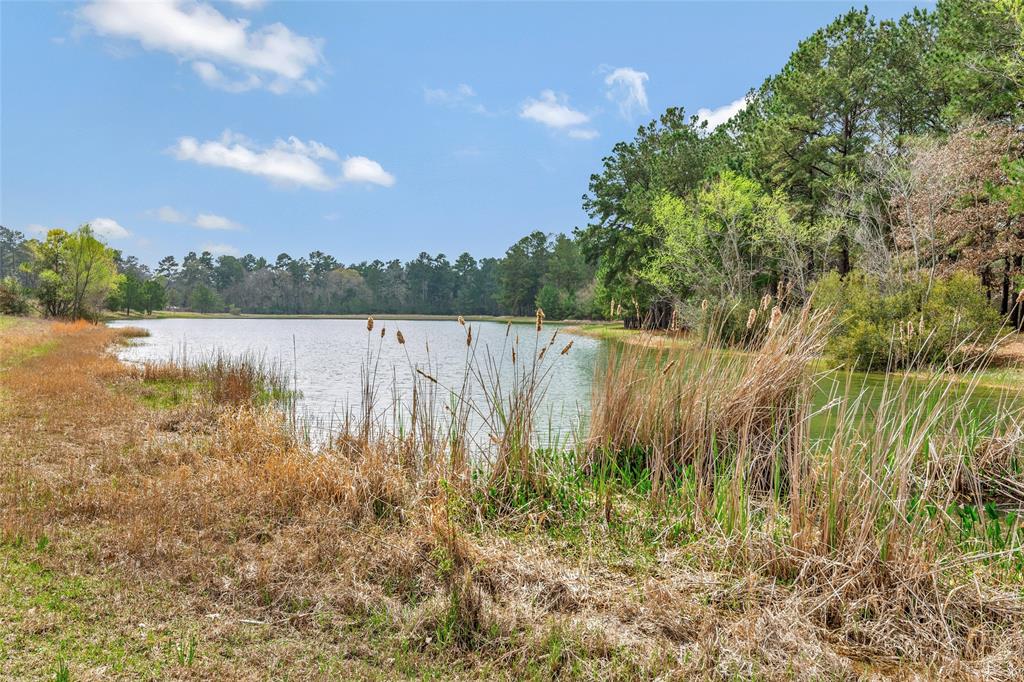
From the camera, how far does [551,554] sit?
11.7ft

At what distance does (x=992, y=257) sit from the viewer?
18.9 meters

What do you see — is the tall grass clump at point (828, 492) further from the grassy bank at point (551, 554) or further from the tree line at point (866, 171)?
the tree line at point (866, 171)

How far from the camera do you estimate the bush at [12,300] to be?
123 ft

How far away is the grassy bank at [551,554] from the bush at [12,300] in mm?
42816

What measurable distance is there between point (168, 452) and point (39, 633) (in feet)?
11.1

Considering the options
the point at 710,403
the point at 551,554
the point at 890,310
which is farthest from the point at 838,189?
the point at 551,554

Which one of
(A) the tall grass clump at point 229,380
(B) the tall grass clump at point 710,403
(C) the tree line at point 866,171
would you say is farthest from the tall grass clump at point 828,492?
(C) the tree line at point 866,171

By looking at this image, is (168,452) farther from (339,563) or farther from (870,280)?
(870,280)

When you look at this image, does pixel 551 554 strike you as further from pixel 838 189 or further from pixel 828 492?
pixel 838 189

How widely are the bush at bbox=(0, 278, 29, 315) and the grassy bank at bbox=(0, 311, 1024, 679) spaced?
42816mm

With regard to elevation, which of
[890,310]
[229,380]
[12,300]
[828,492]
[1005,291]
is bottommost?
[229,380]

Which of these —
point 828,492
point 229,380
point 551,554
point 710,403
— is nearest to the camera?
point 828,492

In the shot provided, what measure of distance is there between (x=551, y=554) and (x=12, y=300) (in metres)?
47.9

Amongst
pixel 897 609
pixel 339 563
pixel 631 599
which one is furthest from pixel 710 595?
pixel 339 563
